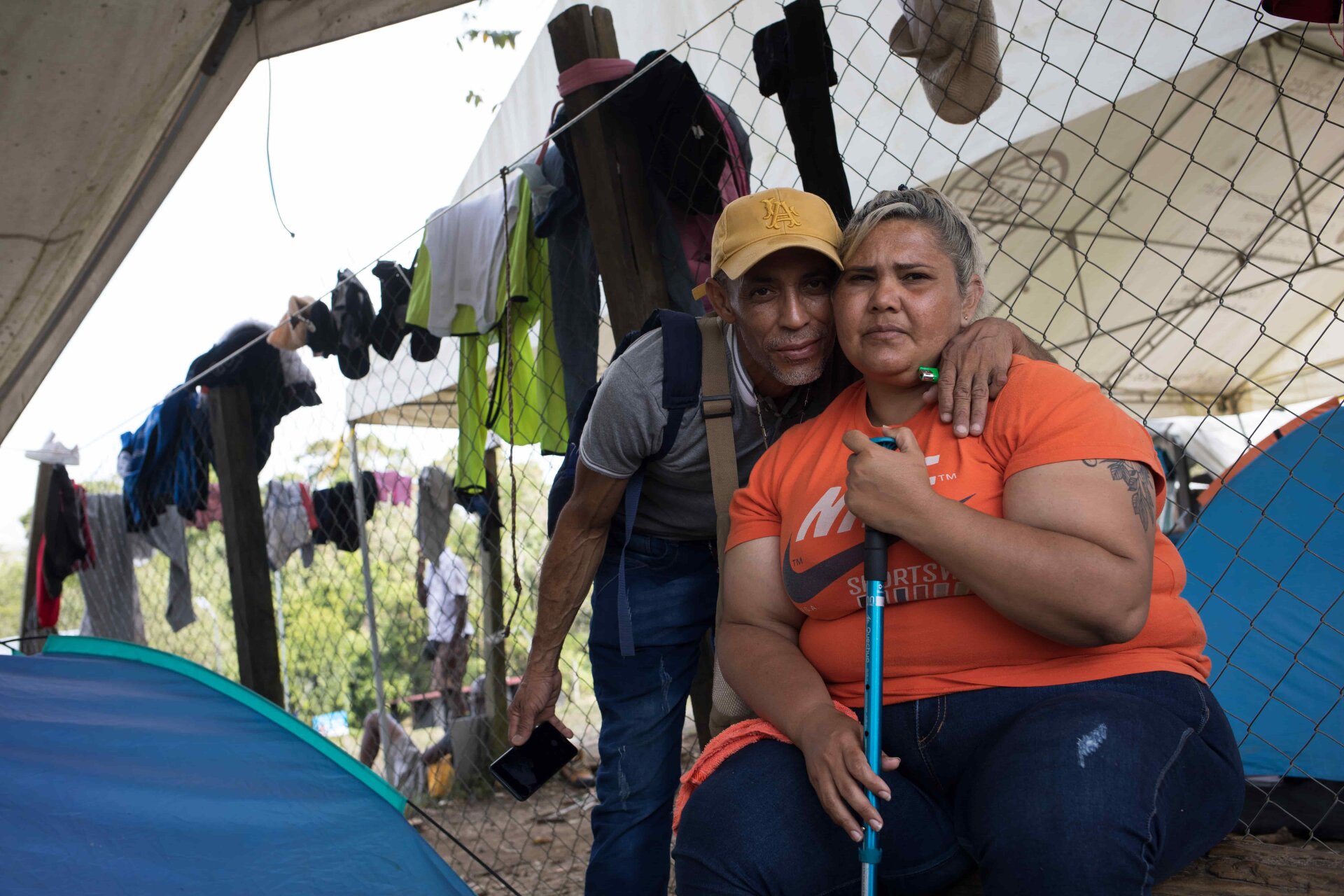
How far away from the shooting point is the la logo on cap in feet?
5.89

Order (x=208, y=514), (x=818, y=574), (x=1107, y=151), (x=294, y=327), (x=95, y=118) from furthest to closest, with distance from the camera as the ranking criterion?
(x=208, y=514), (x=294, y=327), (x=1107, y=151), (x=95, y=118), (x=818, y=574)

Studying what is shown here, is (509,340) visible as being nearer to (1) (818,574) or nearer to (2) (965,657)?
(1) (818,574)

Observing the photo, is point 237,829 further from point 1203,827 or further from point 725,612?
point 1203,827

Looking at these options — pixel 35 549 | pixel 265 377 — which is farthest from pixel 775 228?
pixel 35 549

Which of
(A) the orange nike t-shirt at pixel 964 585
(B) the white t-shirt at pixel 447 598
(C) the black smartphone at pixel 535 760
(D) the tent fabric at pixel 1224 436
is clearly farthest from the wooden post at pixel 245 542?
(D) the tent fabric at pixel 1224 436

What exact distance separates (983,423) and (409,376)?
4.38 metres

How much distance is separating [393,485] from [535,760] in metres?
6.15

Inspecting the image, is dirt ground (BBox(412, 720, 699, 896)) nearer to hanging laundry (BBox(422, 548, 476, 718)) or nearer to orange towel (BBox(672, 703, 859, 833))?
hanging laundry (BBox(422, 548, 476, 718))

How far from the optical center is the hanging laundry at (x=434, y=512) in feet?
22.2

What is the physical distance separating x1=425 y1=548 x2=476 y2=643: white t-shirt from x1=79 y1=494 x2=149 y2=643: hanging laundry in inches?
94.3

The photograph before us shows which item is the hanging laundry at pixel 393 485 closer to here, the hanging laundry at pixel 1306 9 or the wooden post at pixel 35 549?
the wooden post at pixel 35 549

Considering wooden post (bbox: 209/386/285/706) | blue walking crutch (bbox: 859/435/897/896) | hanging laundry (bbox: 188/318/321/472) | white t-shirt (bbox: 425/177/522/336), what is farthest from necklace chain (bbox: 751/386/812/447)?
hanging laundry (bbox: 188/318/321/472)

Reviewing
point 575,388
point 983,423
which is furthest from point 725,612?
point 575,388

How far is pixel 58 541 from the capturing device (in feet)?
22.4
